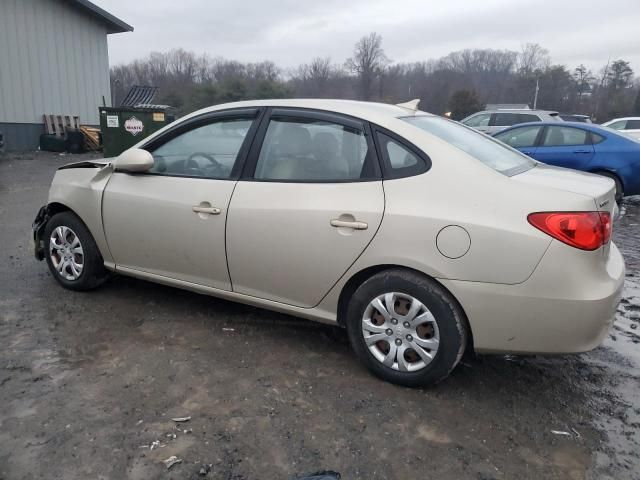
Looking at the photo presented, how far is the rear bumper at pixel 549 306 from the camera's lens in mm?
2449

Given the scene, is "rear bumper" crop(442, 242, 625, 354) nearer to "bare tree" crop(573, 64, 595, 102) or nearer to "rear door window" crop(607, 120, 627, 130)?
"rear door window" crop(607, 120, 627, 130)

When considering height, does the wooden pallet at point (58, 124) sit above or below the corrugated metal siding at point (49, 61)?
below

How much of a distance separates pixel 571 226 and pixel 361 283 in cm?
116

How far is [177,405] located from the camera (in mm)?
2699

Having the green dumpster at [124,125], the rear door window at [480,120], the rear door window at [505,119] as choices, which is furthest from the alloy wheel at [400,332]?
the rear door window at [480,120]

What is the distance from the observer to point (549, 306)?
2.48m

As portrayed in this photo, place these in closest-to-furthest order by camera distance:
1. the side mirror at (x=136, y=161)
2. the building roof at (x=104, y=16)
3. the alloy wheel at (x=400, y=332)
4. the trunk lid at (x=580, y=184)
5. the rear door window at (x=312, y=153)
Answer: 1. the trunk lid at (x=580, y=184)
2. the alloy wheel at (x=400, y=332)
3. the rear door window at (x=312, y=153)
4. the side mirror at (x=136, y=161)
5. the building roof at (x=104, y=16)

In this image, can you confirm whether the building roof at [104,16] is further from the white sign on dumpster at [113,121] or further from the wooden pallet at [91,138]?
the white sign on dumpster at [113,121]

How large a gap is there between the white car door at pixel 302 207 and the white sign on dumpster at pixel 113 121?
11408 mm

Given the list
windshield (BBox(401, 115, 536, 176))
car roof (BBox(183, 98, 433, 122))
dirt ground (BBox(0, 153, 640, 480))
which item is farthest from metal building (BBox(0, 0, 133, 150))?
windshield (BBox(401, 115, 536, 176))

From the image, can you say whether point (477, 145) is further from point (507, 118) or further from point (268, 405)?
point (507, 118)

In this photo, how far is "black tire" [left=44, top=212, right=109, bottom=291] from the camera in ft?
13.1

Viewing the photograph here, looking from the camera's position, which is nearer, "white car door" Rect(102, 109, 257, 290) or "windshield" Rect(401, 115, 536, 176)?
"windshield" Rect(401, 115, 536, 176)

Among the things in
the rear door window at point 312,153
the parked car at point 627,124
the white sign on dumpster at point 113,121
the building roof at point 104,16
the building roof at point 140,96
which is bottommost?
the rear door window at point 312,153
